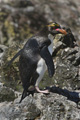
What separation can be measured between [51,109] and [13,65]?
2495 millimetres

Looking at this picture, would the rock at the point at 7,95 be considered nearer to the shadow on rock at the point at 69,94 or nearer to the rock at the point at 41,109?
the rock at the point at 41,109

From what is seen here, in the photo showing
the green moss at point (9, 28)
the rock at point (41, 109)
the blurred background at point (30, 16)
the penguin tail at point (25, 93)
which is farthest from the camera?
the blurred background at point (30, 16)

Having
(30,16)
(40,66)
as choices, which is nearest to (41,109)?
(40,66)

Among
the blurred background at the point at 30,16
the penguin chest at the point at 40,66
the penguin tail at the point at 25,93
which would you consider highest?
the penguin chest at the point at 40,66

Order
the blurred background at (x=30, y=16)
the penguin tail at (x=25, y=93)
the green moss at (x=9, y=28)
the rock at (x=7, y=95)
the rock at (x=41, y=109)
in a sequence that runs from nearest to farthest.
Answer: the rock at (x=41, y=109)
the penguin tail at (x=25, y=93)
the rock at (x=7, y=95)
the green moss at (x=9, y=28)
the blurred background at (x=30, y=16)

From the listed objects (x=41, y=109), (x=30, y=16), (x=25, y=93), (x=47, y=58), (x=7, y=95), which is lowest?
(x=30, y=16)

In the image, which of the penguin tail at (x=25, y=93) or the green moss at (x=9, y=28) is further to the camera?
the green moss at (x=9, y=28)

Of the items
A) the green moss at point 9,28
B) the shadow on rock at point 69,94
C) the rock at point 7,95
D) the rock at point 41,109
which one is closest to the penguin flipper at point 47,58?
the rock at point 41,109

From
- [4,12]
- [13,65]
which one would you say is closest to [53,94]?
[13,65]

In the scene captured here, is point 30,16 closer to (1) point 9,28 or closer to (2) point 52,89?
(1) point 9,28

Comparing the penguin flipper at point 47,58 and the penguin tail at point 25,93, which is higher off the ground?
the penguin flipper at point 47,58

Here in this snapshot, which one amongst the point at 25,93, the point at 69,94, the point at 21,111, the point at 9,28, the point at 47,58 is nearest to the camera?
the point at 21,111

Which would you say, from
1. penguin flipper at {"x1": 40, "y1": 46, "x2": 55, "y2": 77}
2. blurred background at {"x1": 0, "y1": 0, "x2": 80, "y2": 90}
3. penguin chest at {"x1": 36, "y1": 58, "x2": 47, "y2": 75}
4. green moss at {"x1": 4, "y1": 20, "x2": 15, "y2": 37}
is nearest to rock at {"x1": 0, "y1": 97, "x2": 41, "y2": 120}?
penguin chest at {"x1": 36, "y1": 58, "x2": 47, "y2": 75}

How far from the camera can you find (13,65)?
24.7 feet
